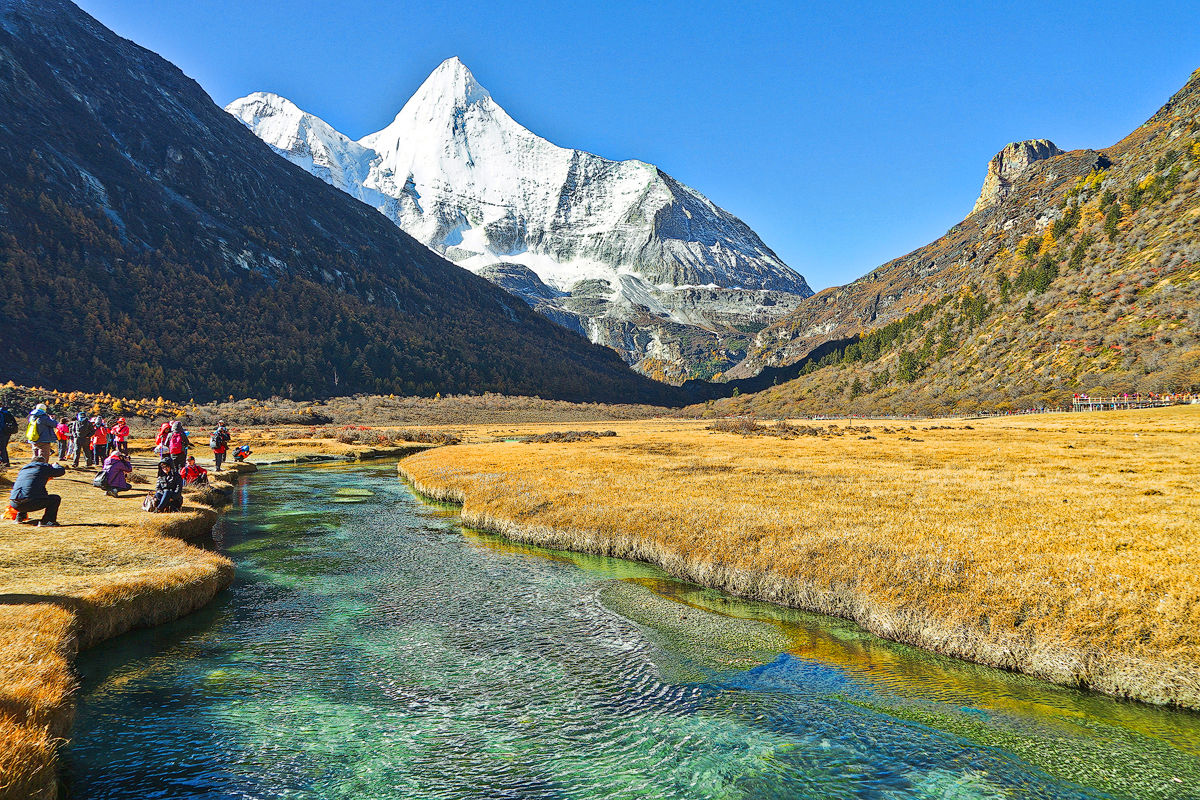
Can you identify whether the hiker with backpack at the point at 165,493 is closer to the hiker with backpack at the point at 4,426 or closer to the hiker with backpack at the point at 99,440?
the hiker with backpack at the point at 4,426

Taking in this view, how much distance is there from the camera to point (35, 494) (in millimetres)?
21891

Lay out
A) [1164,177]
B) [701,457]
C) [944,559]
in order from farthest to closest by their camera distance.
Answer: [1164,177] < [701,457] < [944,559]

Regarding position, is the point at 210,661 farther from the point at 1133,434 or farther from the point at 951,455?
the point at 1133,434

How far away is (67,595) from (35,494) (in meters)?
9.55

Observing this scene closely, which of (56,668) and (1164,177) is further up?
(1164,177)

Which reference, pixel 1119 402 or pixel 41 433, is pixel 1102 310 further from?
pixel 41 433

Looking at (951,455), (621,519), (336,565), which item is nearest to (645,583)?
(621,519)

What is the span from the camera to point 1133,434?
62.0m

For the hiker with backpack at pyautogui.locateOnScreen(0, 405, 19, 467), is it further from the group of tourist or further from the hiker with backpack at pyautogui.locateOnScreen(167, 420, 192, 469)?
the hiker with backpack at pyautogui.locateOnScreen(167, 420, 192, 469)

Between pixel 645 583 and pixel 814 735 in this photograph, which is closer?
pixel 814 735

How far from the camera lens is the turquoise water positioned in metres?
10.5

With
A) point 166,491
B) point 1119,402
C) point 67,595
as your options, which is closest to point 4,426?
point 166,491

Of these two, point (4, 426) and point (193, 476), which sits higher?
point (4, 426)

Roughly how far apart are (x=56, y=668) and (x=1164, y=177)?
792 ft
